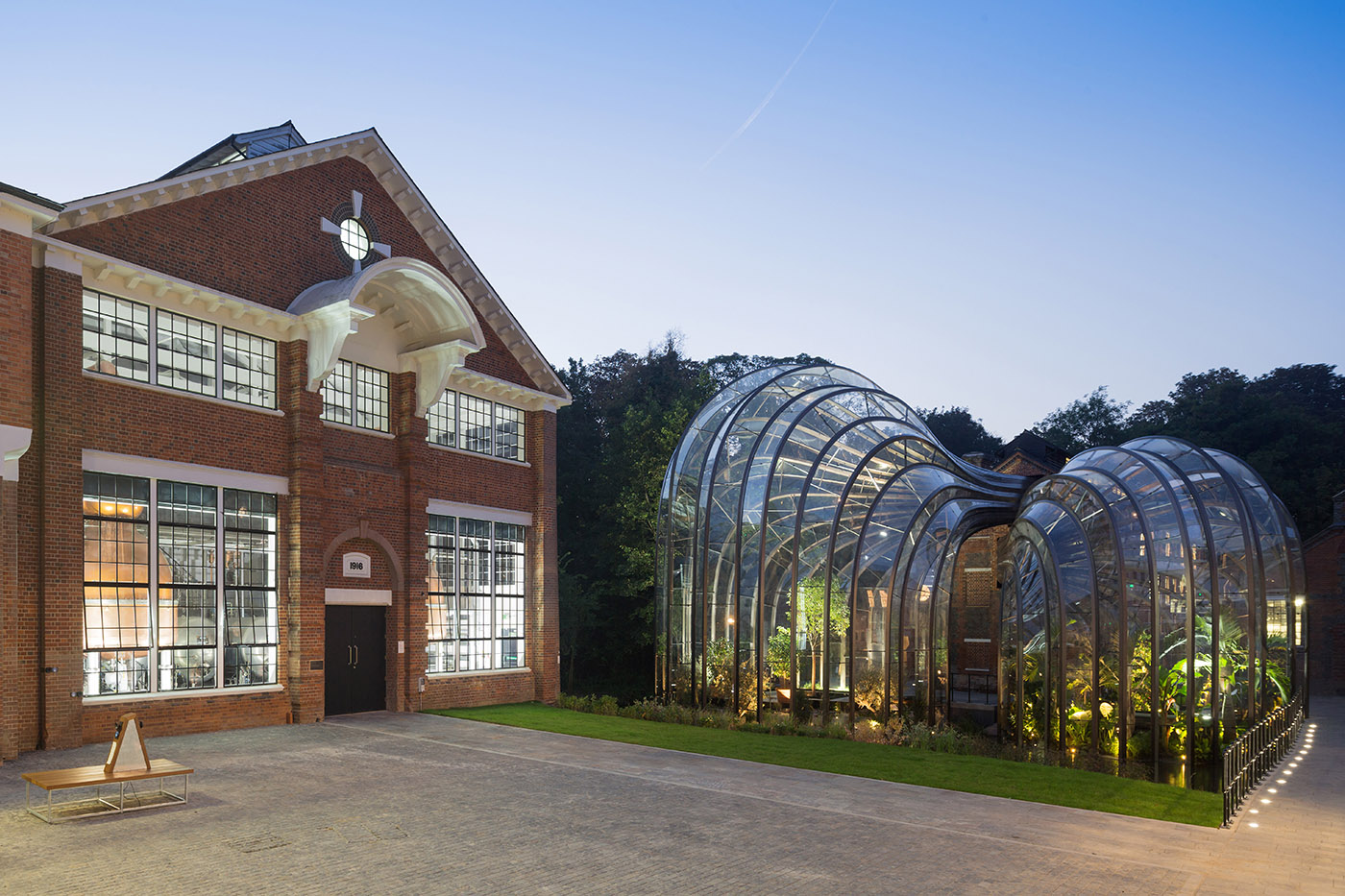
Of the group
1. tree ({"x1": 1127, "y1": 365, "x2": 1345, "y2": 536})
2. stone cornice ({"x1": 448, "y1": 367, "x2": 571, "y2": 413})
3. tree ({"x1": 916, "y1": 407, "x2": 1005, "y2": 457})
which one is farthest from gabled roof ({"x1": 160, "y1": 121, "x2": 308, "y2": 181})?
tree ({"x1": 916, "y1": 407, "x2": 1005, "y2": 457})

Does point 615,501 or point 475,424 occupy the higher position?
point 475,424

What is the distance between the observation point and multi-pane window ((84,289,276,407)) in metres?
16.2

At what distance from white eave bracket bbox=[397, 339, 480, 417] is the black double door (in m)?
4.71

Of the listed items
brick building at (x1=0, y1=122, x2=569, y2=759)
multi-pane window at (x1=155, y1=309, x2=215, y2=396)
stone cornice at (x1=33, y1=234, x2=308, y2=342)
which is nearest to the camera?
brick building at (x1=0, y1=122, x2=569, y2=759)

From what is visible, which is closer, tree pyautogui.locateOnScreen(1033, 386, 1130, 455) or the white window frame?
the white window frame

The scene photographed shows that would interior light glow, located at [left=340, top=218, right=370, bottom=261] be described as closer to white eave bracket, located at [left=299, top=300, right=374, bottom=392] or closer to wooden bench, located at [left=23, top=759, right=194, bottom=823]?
white eave bracket, located at [left=299, top=300, right=374, bottom=392]

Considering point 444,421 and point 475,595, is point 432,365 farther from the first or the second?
point 475,595

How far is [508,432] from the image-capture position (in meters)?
25.4

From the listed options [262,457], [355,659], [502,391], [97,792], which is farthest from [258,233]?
[97,792]

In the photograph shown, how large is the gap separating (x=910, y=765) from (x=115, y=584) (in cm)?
1329

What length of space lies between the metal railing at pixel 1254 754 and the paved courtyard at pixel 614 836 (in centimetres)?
32

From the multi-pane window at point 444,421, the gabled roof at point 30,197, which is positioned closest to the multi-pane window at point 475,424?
the multi-pane window at point 444,421

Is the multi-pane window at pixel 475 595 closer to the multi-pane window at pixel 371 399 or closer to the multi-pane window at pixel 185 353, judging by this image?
the multi-pane window at pixel 371 399

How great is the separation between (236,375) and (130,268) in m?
2.88
